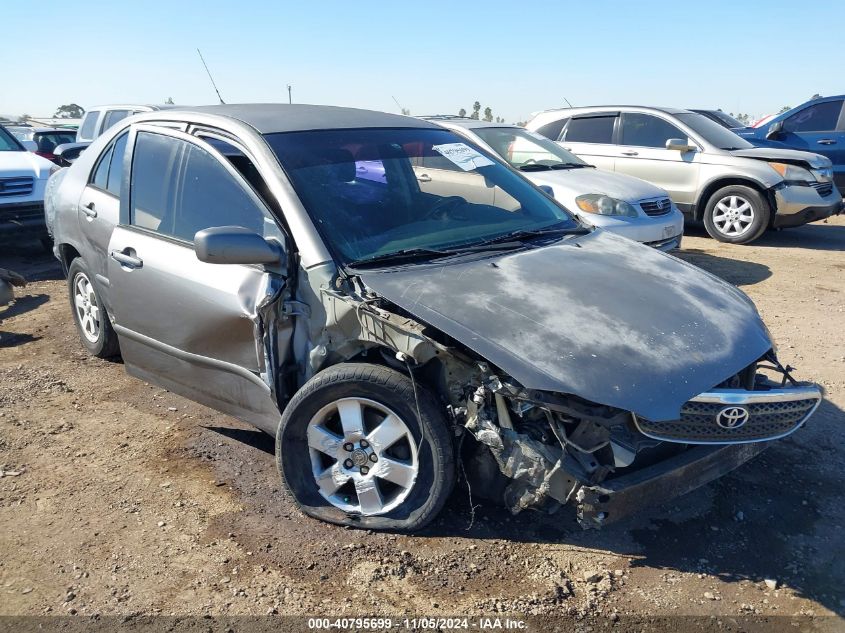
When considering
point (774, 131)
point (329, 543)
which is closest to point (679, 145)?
point (774, 131)

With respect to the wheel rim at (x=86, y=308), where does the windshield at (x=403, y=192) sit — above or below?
above

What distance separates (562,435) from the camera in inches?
105

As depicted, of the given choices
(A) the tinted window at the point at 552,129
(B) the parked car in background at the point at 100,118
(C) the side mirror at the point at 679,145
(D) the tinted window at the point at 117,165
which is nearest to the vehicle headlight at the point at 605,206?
(C) the side mirror at the point at 679,145

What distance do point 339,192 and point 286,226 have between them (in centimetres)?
33

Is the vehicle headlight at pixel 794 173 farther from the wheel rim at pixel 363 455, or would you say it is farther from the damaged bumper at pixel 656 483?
the wheel rim at pixel 363 455

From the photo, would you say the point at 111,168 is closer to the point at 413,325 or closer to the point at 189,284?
the point at 189,284

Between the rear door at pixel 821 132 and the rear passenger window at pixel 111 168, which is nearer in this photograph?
the rear passenger window at pixel 111 168

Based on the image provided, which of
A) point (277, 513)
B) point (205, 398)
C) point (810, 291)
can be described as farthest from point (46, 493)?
point (810, 291)

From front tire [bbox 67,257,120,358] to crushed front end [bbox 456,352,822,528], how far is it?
127 inches

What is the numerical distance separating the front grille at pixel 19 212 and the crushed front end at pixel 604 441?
25.7ft

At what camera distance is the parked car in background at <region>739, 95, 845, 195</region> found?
11.6m

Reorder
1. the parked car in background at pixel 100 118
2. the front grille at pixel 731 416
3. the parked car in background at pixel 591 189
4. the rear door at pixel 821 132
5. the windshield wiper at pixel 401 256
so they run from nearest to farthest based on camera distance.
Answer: the front grille at pixel 731 416 → the windshield wiper at pixel 401 256 → the parked car in background at pixel 591 189 → the parked car in background at pixel 100 118 → the rear door at pixel 821 132

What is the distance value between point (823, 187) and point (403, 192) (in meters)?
7.90

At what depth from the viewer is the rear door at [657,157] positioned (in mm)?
9891
